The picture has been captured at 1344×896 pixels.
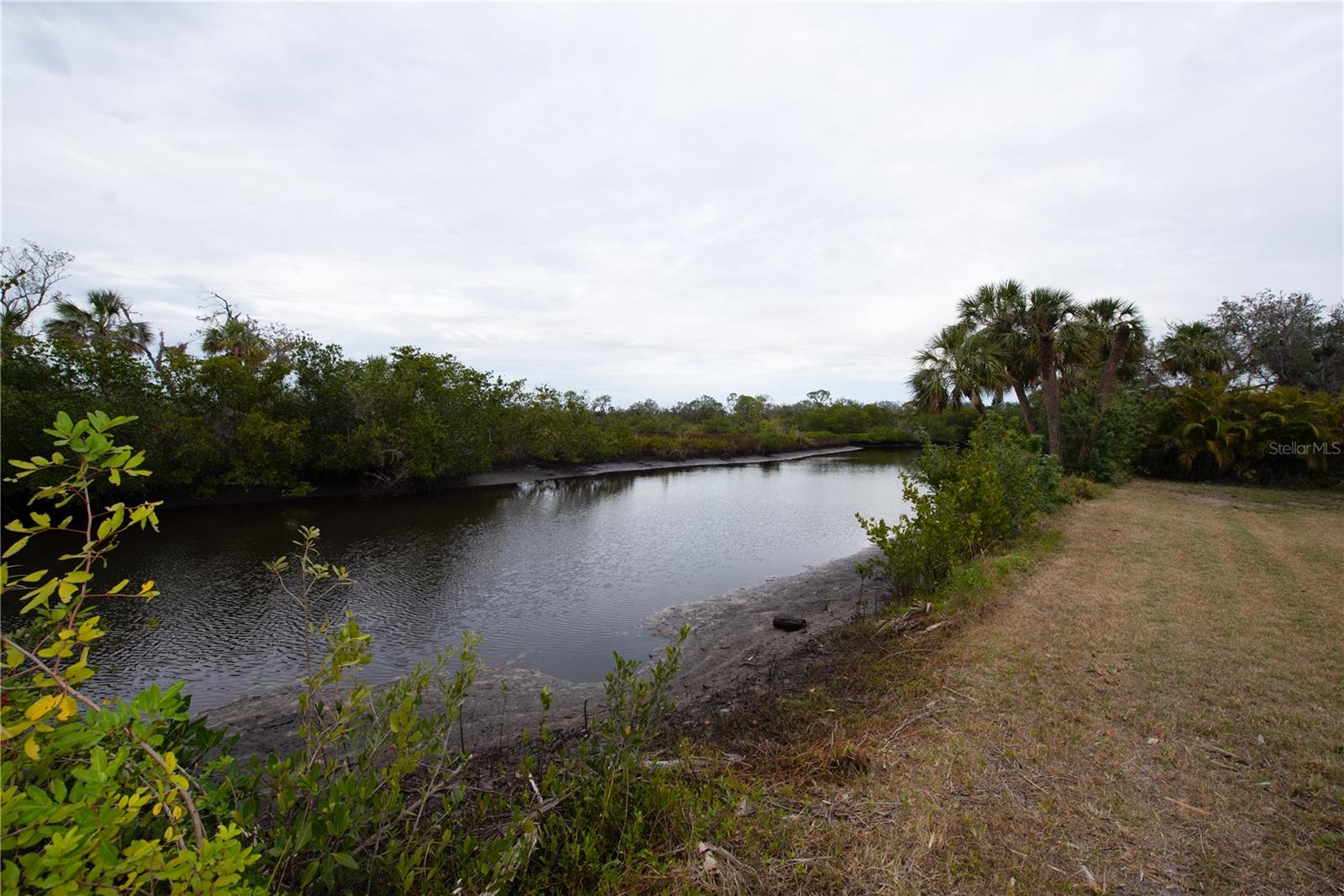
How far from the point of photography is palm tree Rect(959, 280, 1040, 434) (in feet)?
61.8

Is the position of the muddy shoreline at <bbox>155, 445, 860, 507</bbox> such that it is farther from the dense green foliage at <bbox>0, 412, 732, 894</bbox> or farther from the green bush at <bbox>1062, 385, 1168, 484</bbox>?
the green bush at <bbox>1062, 385, 1168, 484</bbox>

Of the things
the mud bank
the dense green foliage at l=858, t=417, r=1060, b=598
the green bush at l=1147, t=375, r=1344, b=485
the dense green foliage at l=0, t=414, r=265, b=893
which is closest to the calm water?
the dense green foliage at l=0, t=414, r=265, b=893

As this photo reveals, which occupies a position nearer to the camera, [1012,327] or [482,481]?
[1012,327]

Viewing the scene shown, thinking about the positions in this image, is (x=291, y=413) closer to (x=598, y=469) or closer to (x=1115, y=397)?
(x=598, y=469)

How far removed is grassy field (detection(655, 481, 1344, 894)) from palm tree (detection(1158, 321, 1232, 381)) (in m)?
18.5

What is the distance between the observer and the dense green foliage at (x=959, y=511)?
7902 mm

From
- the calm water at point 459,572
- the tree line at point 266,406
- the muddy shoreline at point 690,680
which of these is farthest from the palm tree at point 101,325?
the muddy shoreline at point 690,680

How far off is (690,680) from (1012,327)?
1764cm

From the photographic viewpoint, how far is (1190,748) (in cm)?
379

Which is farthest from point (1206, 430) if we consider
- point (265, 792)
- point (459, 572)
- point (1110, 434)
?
point (265, 792)

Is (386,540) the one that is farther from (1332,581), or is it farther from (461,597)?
(1332,581)

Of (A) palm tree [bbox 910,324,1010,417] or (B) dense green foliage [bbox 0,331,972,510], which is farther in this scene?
(A) palm tree [bbox 910,324,1010,417]

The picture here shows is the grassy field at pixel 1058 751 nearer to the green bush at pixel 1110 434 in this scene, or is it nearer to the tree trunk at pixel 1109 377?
the green bush at pixel 1110 434

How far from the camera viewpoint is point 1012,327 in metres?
19.1
